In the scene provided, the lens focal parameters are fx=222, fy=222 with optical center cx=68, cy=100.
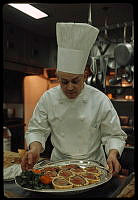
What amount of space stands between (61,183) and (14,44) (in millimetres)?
1841

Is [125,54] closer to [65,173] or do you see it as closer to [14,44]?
[65,173]

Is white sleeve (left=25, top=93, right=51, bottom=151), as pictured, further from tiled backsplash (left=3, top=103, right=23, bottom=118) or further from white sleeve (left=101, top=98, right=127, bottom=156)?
tiled backsplash (left=3, top=103, right=23, bottom=118)

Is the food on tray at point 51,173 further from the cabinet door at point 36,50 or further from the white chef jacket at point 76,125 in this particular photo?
the cabinet door at point 36,50

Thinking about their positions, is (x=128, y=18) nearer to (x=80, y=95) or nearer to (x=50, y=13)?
(x=50, y=13)

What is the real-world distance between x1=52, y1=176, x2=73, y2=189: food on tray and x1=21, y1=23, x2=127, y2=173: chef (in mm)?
152

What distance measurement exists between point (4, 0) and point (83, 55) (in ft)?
1.54

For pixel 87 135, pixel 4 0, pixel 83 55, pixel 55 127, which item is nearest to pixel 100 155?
pixel 87 135

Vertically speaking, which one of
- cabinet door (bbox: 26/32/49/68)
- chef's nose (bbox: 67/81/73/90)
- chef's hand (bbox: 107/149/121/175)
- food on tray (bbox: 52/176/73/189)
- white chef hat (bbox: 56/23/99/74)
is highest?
cabinet door (bbox: 26/32/49/68)

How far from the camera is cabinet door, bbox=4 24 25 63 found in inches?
81.5

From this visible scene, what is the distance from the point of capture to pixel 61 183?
24.8 inches

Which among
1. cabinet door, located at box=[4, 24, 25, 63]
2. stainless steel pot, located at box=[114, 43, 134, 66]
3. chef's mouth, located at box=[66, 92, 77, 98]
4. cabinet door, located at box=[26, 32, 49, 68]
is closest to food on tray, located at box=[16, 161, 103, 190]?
chef's mouth, located at box=[66, 92, 77, 98]

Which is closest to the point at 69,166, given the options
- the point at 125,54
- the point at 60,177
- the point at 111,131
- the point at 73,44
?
the point at 60,177

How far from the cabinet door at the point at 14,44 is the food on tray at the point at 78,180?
1652 millimetres

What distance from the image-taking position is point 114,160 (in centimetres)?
72
